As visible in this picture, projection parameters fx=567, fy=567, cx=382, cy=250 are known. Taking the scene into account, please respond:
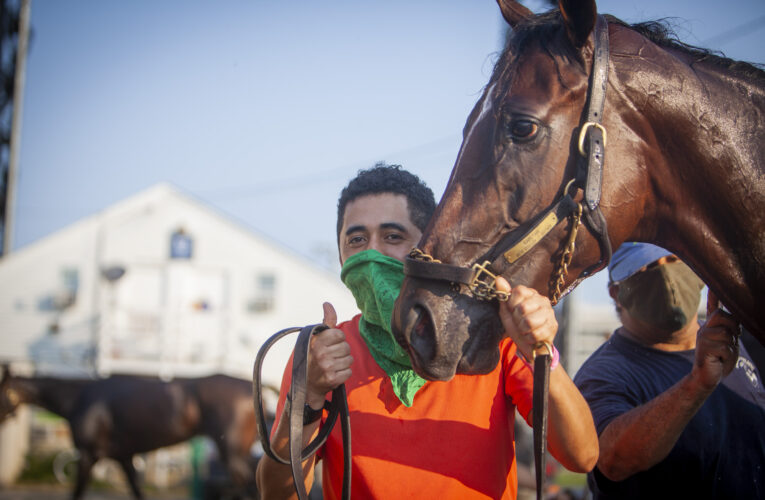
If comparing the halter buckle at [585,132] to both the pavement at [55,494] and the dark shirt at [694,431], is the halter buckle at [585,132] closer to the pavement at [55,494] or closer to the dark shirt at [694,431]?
the dark shirt at [694,431]

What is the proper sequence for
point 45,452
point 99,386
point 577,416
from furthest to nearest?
1. point 45,452
2. point 99,386
3. point 577,416

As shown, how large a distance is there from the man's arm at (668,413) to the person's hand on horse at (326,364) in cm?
96

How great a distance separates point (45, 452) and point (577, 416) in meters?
19.7

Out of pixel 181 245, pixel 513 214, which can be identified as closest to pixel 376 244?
pixel 513 214

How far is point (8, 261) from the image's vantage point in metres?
20.5

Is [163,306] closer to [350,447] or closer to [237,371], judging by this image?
[237,371]

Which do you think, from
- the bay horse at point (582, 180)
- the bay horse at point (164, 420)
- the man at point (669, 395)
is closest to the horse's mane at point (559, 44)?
the bay horse at point (582, 180)

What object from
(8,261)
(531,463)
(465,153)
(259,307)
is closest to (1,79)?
(8,261)

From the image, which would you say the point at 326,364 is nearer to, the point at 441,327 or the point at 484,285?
the point at 441,327

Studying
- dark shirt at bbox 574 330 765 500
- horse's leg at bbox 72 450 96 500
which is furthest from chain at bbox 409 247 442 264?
horse's leg at bbox 72 450 96 500

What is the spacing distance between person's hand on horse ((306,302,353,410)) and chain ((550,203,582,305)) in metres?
0.61

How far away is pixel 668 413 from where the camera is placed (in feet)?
5.82

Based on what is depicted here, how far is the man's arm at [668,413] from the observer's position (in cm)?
170

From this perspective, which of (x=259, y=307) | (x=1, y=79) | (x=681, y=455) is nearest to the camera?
(x=681, y=455)
